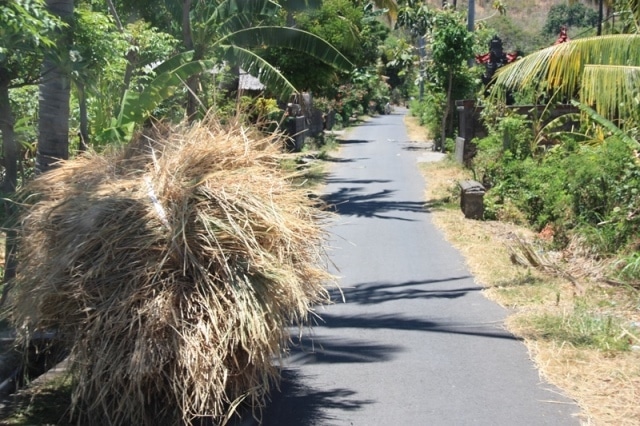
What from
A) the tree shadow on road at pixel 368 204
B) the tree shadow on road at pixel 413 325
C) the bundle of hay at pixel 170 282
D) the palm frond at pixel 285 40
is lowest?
the tree shadow on road at pixel 413 325

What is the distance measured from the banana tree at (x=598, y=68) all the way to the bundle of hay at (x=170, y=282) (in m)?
5.73

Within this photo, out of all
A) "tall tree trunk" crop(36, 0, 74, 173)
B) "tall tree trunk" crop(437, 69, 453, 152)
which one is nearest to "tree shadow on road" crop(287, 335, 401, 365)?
"tall tree trunk" crop(36, 0, 74, 173)

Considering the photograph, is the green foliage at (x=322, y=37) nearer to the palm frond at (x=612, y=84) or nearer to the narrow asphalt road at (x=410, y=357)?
the narrow asphalt road at (x=410, y=357)

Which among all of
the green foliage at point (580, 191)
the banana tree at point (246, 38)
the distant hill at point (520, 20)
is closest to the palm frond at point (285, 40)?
the banana tree at point (246, 38)

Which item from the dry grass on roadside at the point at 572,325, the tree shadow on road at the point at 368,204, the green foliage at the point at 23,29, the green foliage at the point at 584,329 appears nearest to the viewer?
the green foliage at the point at 23,29

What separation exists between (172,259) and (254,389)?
97 centimetres

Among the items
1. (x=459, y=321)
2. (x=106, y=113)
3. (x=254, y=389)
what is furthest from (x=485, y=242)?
(x=254, y=389)

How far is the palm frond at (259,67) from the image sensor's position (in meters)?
14.8

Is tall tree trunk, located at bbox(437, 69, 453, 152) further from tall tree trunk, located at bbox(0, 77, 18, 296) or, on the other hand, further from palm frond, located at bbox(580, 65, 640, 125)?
tall tree trunk, located at bbox(0, 77, 18, 296)

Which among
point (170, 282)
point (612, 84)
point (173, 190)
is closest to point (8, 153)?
point (173, 190)

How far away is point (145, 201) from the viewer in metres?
5.32

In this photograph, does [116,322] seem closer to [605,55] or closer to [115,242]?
[115,242]

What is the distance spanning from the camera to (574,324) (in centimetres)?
794

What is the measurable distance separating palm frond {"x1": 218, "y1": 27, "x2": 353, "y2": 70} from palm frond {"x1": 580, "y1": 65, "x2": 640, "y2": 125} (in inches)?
256
